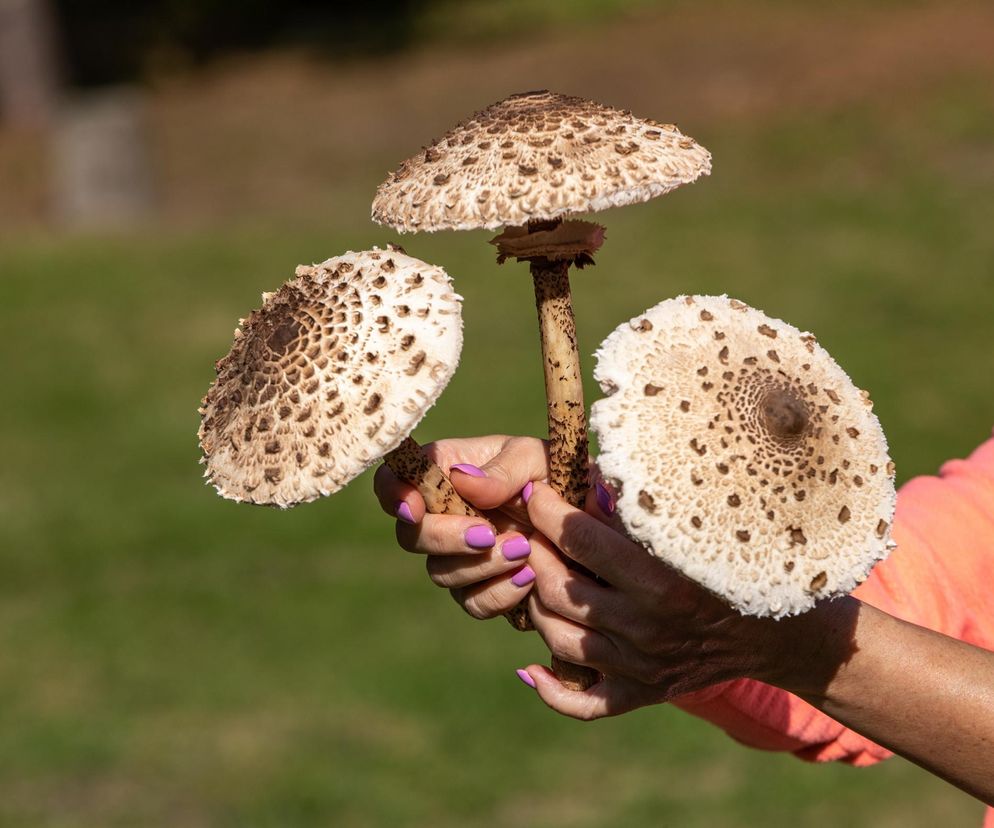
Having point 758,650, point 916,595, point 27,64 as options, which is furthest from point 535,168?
point 27,64

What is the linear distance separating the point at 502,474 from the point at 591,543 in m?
0.39

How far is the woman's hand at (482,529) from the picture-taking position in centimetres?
280

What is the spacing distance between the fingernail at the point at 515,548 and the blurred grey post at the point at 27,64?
59.8 feet

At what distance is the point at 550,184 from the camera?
2320 mm

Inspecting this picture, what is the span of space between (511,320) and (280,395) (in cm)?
1062

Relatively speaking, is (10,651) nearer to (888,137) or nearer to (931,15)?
(888,137)

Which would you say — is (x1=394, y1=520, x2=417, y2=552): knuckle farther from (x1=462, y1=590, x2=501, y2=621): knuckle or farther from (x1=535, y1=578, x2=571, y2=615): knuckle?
(x1=535, y1=578, x2=571, y2=615): knuckle

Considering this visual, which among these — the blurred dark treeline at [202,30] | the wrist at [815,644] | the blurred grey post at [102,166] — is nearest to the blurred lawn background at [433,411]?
the blurred grey post at [102,166]

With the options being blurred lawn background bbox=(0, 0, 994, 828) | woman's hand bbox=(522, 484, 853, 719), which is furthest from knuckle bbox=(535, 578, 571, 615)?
blurred lawn background bbox=(0, 0, 994, 828)

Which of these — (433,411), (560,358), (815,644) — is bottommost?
(433,411)

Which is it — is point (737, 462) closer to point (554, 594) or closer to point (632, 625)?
point (632, 625)

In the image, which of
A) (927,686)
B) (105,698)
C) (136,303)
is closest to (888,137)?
(136,303)

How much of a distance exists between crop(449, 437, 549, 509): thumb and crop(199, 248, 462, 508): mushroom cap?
55cm

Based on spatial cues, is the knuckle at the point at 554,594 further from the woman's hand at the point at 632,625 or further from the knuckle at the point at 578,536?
the knuckle at the point at 578,536
